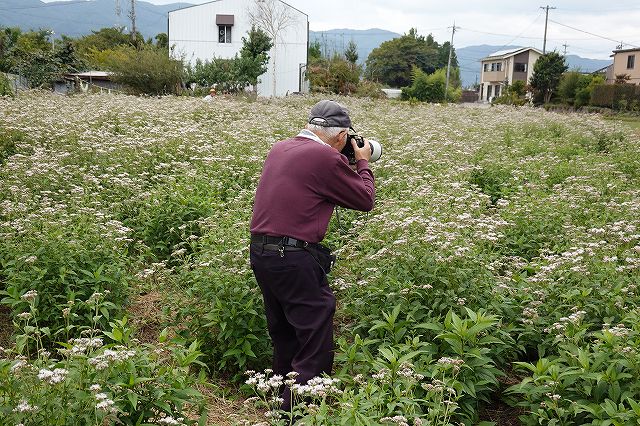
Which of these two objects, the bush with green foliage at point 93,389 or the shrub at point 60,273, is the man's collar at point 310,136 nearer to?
the bush with green foliage at point 93,389

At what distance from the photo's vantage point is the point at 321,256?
184 inches

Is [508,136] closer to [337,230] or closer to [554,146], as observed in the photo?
[554,146]

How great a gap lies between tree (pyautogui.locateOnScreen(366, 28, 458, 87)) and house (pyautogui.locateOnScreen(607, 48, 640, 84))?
29.9 m

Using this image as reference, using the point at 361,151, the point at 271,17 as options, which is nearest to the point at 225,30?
the point at 271,17

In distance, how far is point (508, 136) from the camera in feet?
52.1

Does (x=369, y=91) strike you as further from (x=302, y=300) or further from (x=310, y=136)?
(x=302, y=300)

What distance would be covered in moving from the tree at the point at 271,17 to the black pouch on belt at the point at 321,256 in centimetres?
4961

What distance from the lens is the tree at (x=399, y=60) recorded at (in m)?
96.1

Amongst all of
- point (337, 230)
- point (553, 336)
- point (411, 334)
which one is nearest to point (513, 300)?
point (553, 336)

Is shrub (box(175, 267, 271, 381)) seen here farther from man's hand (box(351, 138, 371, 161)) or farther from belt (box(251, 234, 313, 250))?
man's hand (box(351, 138, 371, 161))

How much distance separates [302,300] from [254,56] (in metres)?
46.7

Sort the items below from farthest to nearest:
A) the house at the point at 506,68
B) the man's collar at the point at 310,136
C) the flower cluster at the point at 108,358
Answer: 1. the house at the point at 506,68
2. the man's collar at the point at 310,136
3. the flower cluster at the point at 108,358

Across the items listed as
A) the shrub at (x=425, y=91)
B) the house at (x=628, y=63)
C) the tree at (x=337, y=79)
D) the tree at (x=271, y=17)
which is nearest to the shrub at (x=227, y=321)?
the tree at (x=337, y=79)

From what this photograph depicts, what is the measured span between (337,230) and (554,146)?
8.57 m
